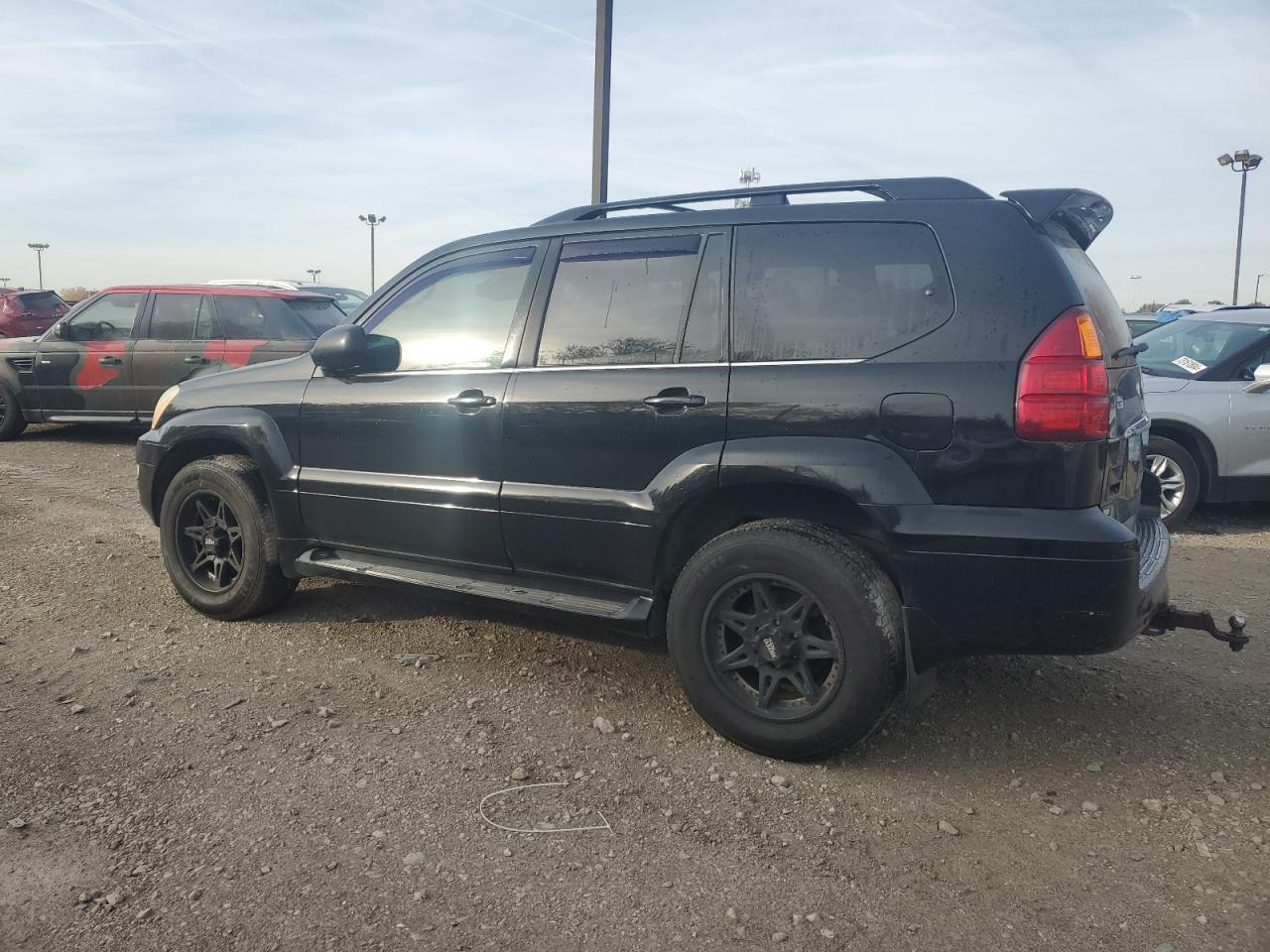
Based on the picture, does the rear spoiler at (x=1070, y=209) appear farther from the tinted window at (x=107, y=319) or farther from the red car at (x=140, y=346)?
the tinted window at (x=107, y=319)

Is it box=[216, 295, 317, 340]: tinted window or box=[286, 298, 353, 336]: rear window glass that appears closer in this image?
box=[216, 295, 317, 340]: tinted window

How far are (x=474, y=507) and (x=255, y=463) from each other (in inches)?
51.3

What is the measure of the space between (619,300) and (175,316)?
784 cm

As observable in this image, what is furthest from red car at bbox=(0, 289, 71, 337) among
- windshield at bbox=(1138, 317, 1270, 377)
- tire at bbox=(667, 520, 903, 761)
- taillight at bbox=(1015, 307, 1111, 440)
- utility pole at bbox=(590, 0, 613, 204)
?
taillight at bbox=(1015, 307, 1111, 440)

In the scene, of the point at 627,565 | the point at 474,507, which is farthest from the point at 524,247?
the point at 627,565

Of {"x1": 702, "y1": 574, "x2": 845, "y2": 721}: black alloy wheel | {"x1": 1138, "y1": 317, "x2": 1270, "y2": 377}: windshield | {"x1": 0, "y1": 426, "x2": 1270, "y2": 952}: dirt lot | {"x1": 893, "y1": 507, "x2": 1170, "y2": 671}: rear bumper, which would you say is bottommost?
{"x1": 0, "y1": 426, "x2": 1270, "y2": 952}: dirt lot

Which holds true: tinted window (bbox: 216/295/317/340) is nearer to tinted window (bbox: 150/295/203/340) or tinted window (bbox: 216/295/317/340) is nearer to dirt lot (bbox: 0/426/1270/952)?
tinted window (bbox: 150/295/203/340)

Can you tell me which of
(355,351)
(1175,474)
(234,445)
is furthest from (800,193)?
(1175,474)

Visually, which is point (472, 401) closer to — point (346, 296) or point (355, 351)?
point (355, 351)

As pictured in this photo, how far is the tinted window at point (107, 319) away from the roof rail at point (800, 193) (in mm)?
7746

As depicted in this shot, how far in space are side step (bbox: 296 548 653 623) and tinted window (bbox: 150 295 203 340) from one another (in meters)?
6.54

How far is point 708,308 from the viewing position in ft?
11.0

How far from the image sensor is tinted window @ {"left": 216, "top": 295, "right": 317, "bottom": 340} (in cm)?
950

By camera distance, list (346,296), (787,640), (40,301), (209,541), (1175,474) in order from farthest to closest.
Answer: (40,301) → (346,296) → (1175,474) → (209,541) → (787,640)
